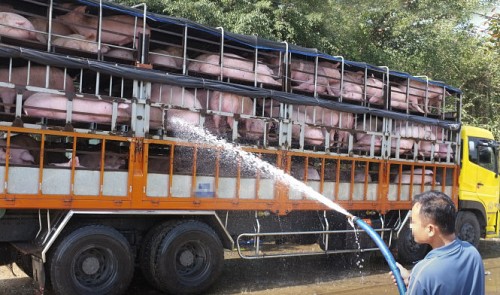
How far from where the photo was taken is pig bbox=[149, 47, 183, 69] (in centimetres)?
673

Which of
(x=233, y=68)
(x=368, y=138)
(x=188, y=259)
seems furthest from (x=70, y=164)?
(x=368, y=138)

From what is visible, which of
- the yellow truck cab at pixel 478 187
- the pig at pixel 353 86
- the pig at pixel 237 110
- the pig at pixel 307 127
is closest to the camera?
the pig at pixel 237 110

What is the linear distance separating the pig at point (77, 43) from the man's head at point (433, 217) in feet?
15.8

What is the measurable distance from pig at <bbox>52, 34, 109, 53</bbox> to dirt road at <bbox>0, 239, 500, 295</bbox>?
10.4ft

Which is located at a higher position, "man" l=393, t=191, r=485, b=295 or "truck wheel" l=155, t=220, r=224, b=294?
"man" l=393, t=191, r=485, b=295

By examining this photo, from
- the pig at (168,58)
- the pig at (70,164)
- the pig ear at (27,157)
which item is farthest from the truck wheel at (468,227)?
the pig ear at (27,157)

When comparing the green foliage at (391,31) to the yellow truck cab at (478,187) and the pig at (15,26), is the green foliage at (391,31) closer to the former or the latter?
the yellow truck cab at (478,187)

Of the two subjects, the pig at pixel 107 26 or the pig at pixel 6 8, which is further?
the pig at pixel 107 26

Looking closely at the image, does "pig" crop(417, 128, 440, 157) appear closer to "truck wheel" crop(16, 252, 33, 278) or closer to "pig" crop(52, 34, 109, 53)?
"pig" crop(52, 34, 109, 53)

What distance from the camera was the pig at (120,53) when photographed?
6.38 m

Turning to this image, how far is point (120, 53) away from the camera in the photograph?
643 cm

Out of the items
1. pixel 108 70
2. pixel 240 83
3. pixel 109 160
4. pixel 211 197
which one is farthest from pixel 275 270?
pixel 108 70

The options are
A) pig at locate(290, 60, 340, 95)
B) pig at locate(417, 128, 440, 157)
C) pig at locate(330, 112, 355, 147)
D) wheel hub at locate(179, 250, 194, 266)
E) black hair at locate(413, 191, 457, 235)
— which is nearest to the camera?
black hair at locate(413, 191, 457, 235)

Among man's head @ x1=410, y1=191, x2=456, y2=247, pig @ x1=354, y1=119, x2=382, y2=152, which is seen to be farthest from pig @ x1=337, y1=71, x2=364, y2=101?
man's head @ x1=410, y1=191, x2=456, y2=247
